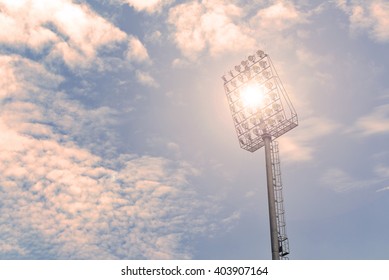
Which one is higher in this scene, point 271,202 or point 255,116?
point 255,116

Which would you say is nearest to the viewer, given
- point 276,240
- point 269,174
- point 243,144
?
point 276,240

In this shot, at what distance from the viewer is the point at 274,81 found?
32875mm

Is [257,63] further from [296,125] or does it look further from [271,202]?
[271,202]
